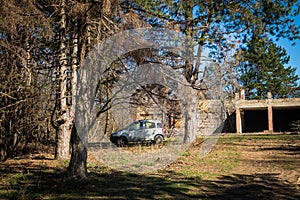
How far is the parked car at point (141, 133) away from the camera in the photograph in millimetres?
12941

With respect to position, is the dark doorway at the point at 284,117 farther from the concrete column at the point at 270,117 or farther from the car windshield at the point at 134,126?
the car windshield at the point at 134,126

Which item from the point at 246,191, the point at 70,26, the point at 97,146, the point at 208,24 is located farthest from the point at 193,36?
the point at 97,146

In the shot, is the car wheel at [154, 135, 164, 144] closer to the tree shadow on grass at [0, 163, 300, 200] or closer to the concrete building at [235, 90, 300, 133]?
the tree shadow on grass at [0, 163, 300, 200]

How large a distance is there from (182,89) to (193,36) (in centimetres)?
176

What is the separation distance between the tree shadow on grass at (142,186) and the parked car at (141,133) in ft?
20.4

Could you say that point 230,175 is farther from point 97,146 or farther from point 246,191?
point 97,146

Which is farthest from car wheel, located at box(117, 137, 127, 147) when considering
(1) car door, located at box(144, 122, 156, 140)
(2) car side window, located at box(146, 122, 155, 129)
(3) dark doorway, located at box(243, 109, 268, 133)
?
(3) dark doorway, located at box(243, 109, 268, 133)

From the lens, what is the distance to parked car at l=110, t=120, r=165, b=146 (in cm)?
1294

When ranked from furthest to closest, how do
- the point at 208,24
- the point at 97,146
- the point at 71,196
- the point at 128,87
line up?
the point at 97,146, the point at 208,24, the point at 128,87, the point at 71,196

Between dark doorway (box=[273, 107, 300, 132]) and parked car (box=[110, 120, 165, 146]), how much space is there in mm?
19067

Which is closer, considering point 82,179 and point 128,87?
point 82,179

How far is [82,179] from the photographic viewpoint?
566 centimetres

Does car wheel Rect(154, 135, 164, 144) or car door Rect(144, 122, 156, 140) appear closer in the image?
car wheel Rect(154, 135, 164, 144)

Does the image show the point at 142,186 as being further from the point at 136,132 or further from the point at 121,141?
the point at 136,132
